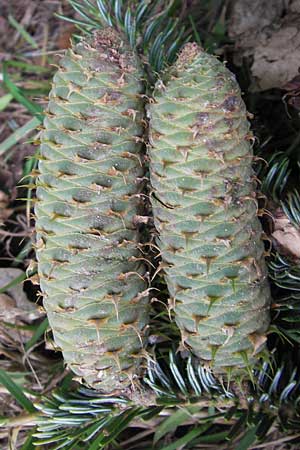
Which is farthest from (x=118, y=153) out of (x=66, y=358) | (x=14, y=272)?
(x=14, y=272)

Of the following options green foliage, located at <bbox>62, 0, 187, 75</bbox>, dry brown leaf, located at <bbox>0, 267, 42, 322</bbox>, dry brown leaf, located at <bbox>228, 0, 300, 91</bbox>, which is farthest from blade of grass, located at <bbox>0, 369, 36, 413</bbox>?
dry brown leaf, located at <bbox>228, 0, 300, 91</bbox>

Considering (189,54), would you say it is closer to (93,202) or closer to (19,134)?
(93,202)

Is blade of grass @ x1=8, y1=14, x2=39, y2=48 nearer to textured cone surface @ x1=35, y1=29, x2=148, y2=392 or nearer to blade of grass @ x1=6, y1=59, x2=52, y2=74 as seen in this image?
blade of grass @ x1=6, y1=59, x2=52, y2=74

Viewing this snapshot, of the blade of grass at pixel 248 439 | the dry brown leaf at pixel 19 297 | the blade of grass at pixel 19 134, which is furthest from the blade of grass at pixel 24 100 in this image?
the blade of grass at pixel 248 439

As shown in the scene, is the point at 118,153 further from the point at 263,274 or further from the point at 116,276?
the point at 263,274

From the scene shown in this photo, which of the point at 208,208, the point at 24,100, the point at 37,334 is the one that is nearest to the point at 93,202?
the point at 208,208

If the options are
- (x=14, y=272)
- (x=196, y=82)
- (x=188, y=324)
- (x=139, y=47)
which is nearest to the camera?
(x=196, y=82)

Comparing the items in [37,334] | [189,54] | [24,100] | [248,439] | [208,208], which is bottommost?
[248,439]
